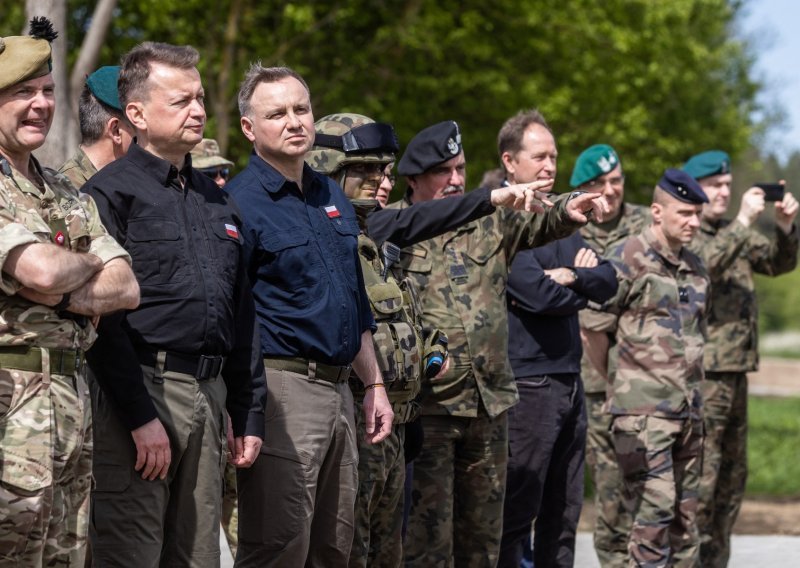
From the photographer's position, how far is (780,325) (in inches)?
2518

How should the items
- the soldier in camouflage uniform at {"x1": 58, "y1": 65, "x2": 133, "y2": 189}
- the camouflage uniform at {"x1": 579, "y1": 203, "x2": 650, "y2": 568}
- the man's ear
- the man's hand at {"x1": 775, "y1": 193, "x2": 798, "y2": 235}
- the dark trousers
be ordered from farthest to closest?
the man's hand at {"x1": 775, "y1": 193, "x2": 798, "y2": 235}
the camouflage uniform at {"x1": 579, "y1": 203, "x2": 650, "y2": 568}
the dark trousers
the soldier in camouflage uniform at {"x1": 58, "y1": 65, "x2": 133, "y2": 189}
the man's ear

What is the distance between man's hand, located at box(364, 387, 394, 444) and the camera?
521 centimetres

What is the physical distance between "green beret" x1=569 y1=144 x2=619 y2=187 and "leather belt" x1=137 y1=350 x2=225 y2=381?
4192mm

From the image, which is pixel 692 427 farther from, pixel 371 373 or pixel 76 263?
pixel 76 263

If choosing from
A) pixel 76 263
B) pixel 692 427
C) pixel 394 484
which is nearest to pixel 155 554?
pixel 76 263

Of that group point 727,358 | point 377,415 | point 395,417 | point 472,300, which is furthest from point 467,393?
point 727,358

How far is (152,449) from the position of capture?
4.21 metres

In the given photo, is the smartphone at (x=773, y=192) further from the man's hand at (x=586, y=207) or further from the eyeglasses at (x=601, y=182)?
the man's hand at (x=586, y=207)

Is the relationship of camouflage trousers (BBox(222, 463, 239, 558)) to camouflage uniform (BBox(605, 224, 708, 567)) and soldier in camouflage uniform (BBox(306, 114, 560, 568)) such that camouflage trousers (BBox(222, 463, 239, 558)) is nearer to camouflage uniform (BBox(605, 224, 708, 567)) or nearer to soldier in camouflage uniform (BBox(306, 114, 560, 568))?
soldier in camouflage uniform (BBox(306, 114, 560, 568))

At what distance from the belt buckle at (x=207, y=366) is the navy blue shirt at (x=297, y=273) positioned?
0.43 m

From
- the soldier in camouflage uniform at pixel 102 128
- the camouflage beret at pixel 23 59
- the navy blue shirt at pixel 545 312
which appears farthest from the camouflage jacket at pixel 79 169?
the navy blue shirt at pixel 545 312

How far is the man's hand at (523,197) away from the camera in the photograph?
5.27m

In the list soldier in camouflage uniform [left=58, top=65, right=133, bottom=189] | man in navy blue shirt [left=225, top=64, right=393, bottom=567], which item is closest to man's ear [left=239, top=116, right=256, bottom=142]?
man in navy blue shirt [left=225, top=64, right=393, bottom=567]

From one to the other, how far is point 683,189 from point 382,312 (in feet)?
8.29
